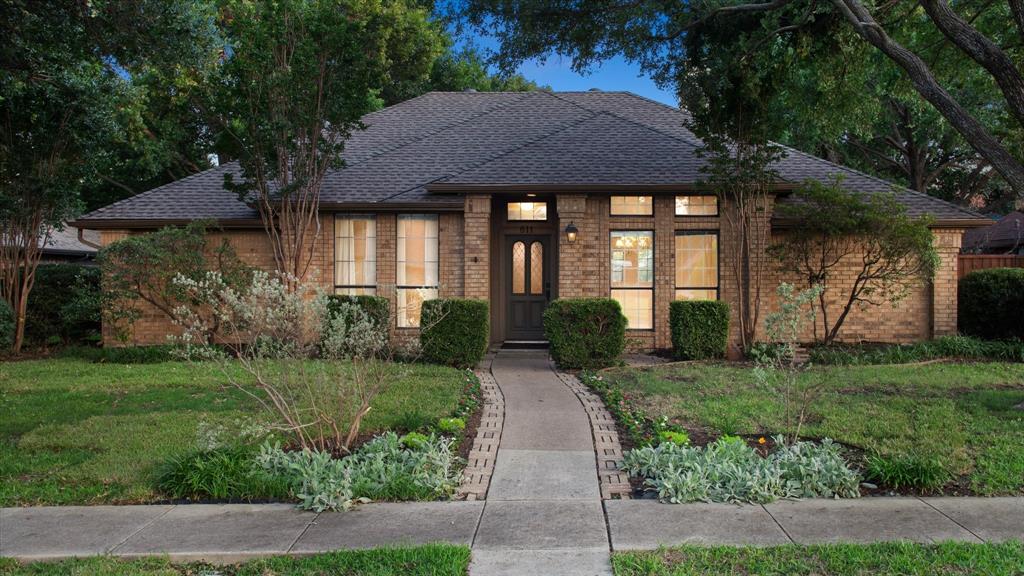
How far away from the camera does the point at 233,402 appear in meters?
8.02

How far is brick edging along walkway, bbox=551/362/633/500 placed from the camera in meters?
5.16

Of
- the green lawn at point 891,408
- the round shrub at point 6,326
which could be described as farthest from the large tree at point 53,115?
the green lawn at point 891,408

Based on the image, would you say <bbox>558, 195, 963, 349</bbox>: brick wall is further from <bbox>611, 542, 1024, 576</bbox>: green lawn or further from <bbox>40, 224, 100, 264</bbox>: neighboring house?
<bbox>40, 224, 100, 264</bbox>: neighboring house

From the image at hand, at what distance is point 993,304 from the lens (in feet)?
41.0

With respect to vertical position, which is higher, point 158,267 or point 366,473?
point 158,267

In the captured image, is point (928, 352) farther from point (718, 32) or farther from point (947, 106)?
point (718, 32)

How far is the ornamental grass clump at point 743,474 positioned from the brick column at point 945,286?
952 centimetres

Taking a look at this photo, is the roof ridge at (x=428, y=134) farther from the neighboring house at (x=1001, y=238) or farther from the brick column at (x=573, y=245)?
the neighboring house at (x=1001, y=238)

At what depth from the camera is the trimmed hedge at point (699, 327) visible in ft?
36.9

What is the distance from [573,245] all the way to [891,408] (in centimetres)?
631

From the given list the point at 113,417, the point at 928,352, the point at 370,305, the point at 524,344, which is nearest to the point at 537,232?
the point at 524,344

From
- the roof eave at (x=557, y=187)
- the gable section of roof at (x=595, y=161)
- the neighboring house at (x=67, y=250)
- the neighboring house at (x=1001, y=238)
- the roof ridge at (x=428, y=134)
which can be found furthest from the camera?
the neighboring house at (x=1001, y=238)

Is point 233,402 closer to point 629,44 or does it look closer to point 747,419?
point 747,419

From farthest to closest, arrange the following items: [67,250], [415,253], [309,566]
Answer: [67,250] → [415,253] → [309,566]
